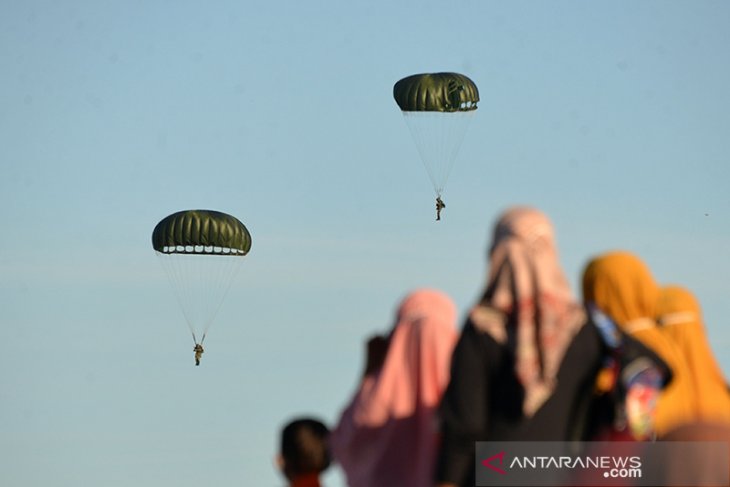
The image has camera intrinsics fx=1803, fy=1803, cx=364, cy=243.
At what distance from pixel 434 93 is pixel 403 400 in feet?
121

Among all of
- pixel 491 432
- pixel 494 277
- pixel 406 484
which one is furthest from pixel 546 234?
pixel 406 484

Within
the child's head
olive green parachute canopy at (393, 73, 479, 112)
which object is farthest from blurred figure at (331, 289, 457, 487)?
olive green parachute canopy at (393, 73, 479, 112)

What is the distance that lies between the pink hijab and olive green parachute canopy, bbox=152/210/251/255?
38.8 m

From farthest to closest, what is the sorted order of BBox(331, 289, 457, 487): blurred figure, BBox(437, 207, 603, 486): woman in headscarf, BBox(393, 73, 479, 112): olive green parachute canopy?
BBox(393, 73, 479, 112): olive green parachute canopy → BBox(331, 289, 457, 487): blurred figure → BBox(437, 207, 603, 486): woman in headscarf

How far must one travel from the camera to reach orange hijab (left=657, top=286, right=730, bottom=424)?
889cm

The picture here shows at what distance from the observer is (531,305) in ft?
24.8

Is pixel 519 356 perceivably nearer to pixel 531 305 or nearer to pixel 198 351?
pixel 531 305

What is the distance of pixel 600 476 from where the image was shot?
7.79m

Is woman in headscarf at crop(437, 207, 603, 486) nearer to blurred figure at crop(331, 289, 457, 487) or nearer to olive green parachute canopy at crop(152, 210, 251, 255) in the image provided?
blurred figure at crop(331, 289, 457, 487)

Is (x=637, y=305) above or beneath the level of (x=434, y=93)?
beneath

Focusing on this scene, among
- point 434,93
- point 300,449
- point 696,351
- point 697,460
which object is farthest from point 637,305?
point 434,93

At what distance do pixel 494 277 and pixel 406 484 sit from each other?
1.70 m

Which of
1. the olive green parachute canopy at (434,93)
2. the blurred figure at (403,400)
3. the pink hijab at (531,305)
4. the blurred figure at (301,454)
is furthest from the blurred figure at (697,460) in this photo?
the olive green parachute canopy at (434,93)

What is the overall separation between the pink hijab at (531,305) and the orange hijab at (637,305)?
3.92 feet
